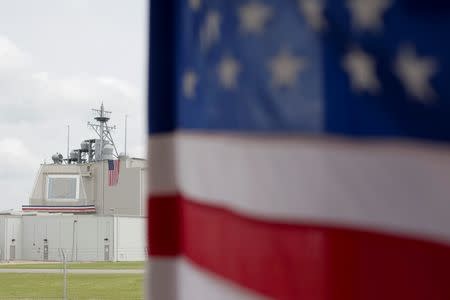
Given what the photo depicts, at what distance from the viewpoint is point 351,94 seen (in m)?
1.18

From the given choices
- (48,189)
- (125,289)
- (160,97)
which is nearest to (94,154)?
(48,189)

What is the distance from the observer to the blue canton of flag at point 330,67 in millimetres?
1106

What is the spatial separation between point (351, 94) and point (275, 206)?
25cm

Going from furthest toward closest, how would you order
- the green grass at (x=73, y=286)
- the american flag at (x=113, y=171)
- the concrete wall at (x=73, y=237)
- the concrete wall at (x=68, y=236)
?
the american flag at (x=113, y=171)
the concrete wall at (x=73, y=237)
the concrete wall at (x=68, y=236)
the green grass at (x=73, y=286)

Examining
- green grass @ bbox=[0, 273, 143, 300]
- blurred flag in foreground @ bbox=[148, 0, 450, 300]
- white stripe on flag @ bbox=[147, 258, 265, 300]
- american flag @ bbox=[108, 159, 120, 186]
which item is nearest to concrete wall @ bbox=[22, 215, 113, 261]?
american flag @ bbox=[108, 159, 120, 186]

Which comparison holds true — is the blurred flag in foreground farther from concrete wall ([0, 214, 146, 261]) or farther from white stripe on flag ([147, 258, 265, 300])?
concrete wall ([0, 214, 146, 261])

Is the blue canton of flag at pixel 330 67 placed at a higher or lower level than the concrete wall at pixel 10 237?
higher

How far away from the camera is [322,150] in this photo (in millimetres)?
1221

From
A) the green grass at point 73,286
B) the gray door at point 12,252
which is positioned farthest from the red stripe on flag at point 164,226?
the gray door at point 12,252

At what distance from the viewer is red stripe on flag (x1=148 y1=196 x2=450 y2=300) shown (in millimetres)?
1114

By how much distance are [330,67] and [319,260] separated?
31cm

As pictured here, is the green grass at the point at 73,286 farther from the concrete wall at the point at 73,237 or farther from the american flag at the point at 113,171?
the american flag at the point at 113,171

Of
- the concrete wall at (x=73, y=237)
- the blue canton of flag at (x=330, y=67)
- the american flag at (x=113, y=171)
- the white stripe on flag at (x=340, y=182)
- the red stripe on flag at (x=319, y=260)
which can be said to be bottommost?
the concrete wall at (x=73, y=237)

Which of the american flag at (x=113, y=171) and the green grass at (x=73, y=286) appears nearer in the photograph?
the green grass at (x=73, y=286)
